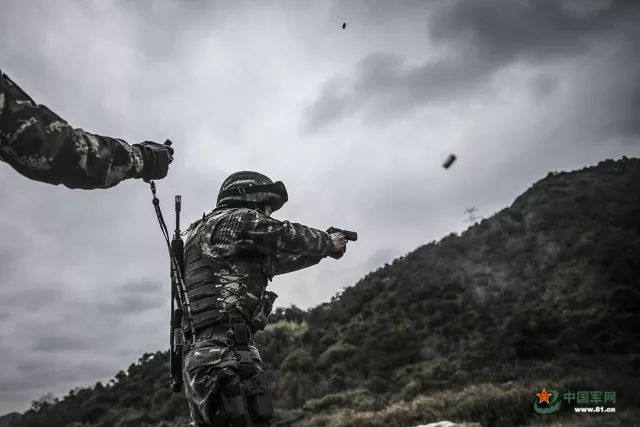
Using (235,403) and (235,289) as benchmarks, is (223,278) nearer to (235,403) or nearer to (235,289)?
(235,289)

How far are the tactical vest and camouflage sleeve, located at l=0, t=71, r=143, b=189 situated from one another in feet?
5.28

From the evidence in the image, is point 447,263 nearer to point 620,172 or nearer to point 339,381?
point 339,381

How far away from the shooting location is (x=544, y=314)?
1814cm

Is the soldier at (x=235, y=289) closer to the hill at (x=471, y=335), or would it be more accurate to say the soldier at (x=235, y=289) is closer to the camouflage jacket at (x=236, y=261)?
the camouflage jacket at (x=236, y=261)

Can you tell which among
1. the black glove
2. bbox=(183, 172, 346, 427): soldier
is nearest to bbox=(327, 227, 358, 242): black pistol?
bbox=(183, 172, 346, 427): soldier

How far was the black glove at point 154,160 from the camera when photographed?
231 cm

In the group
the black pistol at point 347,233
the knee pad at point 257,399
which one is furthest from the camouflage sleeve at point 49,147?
the black pistol at point 347,233

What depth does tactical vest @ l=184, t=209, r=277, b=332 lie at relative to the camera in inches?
139

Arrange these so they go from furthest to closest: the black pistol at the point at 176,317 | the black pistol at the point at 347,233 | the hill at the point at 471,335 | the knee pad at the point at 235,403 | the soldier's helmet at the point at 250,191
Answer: the hill at the point at 471,335 < the black pistol at the point at 347,233 < the soldier's helmet at the point at 250,191 < the black pistol at the point at 176,317 < the knee pad at the point at 235,403

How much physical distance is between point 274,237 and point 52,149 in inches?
78.4

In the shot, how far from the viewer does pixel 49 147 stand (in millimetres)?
1842

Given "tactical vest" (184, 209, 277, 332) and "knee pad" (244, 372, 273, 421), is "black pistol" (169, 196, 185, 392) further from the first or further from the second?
"knee pad" (244, 372, 273, 421)

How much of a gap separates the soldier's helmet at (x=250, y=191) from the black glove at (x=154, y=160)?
171cm

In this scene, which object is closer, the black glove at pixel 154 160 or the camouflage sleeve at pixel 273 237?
the black glove at pixel 154 160
